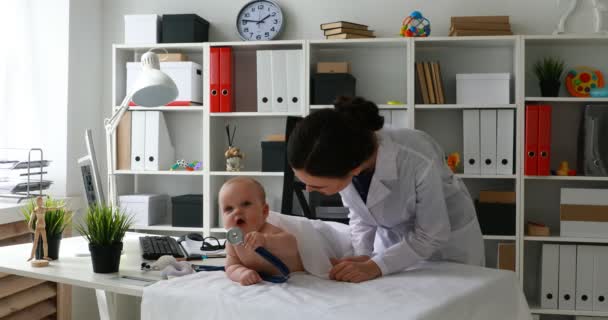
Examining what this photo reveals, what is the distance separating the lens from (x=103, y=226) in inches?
70.9

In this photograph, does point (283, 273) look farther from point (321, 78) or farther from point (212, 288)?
point (321, 78)

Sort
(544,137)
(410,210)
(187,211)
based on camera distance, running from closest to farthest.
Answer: (410,210) < (544,137) < (187,211)

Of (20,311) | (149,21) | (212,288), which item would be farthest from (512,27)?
(20,311)

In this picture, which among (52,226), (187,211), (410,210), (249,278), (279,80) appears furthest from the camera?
(187,211)

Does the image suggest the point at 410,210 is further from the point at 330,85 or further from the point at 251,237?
the point at 330,85


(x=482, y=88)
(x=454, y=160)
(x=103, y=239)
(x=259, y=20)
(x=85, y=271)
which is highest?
(x=259, y=20)

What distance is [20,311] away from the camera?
9.80ft

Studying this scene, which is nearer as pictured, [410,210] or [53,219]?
[410,210]

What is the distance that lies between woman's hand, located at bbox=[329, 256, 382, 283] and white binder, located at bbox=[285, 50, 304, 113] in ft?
6.82

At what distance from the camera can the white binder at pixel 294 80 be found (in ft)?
11.5

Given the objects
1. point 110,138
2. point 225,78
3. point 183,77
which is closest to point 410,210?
point 110,138

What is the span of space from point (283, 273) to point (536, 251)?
2.62 m

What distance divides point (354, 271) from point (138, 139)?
2.54 meters

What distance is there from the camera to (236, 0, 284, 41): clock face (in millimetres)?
3666
